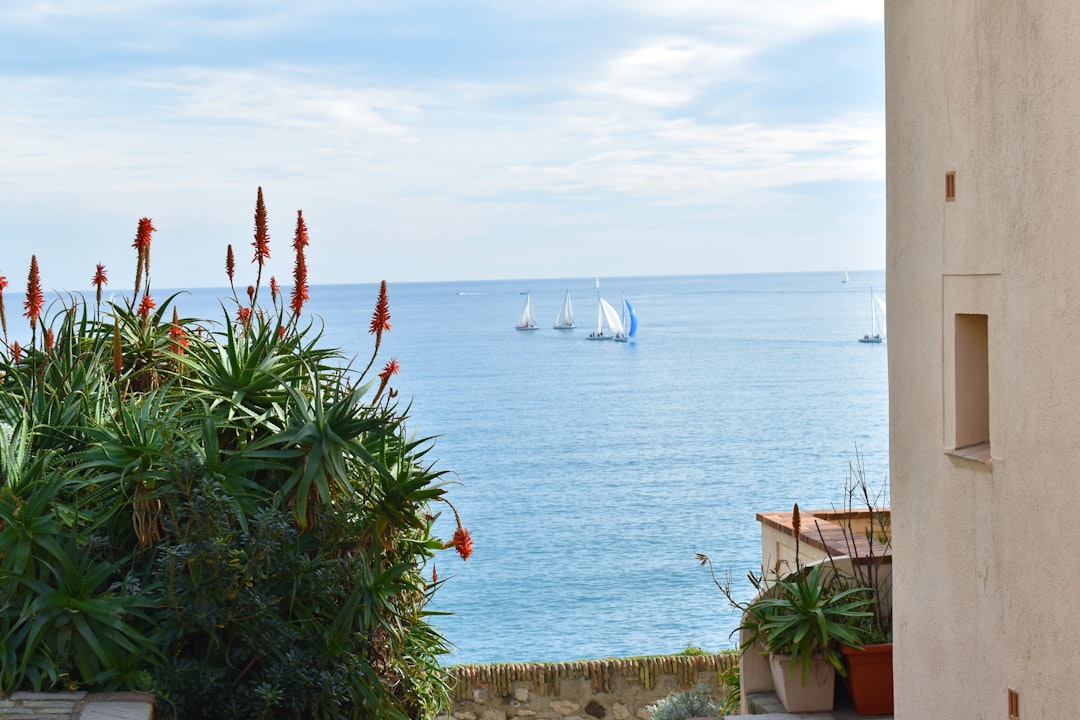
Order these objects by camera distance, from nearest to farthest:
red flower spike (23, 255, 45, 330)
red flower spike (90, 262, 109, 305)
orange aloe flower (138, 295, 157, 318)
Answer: red flower spike (23, 255, 45, 330) → red flower spike (90, 262, 109, 305) → orange aloe flower (138, 295, 157, 318)

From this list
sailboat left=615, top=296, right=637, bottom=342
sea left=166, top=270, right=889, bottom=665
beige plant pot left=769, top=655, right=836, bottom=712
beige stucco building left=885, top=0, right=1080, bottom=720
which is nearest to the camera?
beige stucco building left=885, top=0, right=1080, bottom=720

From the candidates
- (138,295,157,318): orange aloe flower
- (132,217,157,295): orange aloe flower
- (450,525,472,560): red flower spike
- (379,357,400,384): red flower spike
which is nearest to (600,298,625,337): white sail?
(138,295,157,318): orange aloe flower

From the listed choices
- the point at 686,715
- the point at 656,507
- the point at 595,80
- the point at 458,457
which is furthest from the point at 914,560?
the point at 595,80

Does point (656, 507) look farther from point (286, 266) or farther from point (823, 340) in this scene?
point (823, 340)

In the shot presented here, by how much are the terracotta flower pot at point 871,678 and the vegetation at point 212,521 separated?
2178mm

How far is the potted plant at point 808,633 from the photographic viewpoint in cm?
628

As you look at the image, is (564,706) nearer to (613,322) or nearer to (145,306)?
(145,306)

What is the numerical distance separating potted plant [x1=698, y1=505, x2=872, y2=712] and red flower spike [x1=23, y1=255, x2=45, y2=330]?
4.08 m

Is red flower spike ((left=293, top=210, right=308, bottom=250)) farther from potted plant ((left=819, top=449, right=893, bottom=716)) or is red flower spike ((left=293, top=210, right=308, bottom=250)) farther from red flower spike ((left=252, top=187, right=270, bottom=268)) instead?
potted plant ((left=819, top=449, right=893, bottom=716))

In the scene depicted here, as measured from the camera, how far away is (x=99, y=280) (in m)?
6.00

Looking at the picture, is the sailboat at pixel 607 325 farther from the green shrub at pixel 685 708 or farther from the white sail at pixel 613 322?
the green shrub at pixel 685 708

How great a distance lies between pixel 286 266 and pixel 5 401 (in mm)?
1600

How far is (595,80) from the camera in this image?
276 feet

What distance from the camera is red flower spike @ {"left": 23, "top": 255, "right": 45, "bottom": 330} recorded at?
5.46 meters
